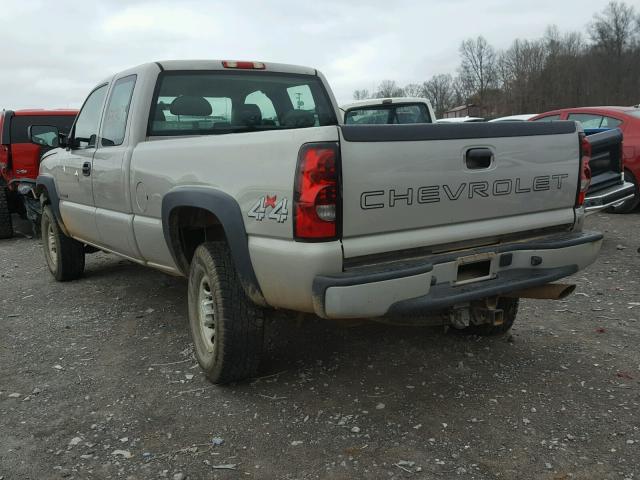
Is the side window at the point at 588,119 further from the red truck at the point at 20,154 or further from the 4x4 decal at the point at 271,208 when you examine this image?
the red truck at the point at 20,154

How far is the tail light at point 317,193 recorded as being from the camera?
2.44 metres

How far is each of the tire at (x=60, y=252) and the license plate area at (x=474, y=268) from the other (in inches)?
171

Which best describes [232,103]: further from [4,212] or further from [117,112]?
[4,212]

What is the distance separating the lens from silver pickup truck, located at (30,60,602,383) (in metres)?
2.50

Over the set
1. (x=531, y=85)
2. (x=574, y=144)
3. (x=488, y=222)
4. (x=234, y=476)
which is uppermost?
(x=531, y=85)

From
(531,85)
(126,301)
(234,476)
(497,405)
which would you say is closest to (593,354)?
(497,405)

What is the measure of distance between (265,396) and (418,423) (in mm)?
Answer: 885

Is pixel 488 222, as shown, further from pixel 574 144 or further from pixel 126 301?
pixel 126 301

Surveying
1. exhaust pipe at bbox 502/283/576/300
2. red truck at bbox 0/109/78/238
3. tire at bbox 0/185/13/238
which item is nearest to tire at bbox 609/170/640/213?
exhaust pipe at bbox 502/283/576/300

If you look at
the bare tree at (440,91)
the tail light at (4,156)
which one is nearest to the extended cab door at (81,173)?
the tail light at (4,156)

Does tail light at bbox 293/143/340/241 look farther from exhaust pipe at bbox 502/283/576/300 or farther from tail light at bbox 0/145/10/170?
tail light at bbox 0/145/10/170

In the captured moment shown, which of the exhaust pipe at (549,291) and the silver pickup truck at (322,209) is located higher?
the silver pickup truck at (322,209)

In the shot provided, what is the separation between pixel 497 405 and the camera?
10.1 ft

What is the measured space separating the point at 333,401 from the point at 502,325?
1441 millimetres
